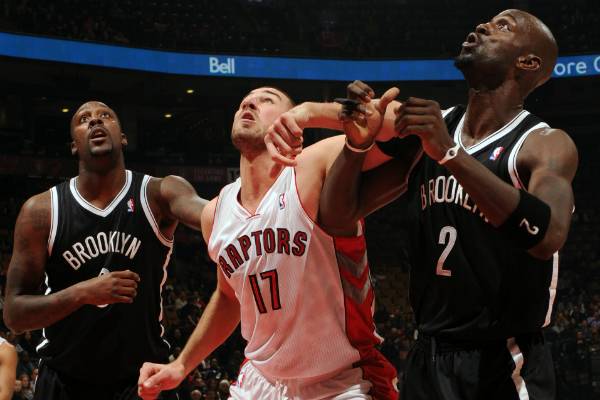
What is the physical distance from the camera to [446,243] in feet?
10.9

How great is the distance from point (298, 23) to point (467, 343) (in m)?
22.7

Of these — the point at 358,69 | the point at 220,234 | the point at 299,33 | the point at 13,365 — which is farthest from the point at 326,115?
the point at 299,33

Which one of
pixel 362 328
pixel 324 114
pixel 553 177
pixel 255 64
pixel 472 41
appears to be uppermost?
pixel 255 64

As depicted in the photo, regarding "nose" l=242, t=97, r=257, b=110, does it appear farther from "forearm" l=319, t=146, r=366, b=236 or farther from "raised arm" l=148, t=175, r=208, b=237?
"raised arm" l=148, t=175, r=208, b=237

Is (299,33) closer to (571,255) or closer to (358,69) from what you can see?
(358,69)

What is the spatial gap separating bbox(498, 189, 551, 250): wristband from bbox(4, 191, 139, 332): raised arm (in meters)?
2.15

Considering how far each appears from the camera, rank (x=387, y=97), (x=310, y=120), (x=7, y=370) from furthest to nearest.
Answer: (x=7, y=370) → (x=310, y=120) → (x=387, y=97)

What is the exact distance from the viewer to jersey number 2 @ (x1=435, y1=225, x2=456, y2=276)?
3312 millimetres

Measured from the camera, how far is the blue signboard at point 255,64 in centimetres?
1988

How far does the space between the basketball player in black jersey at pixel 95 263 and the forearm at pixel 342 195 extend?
1331 millimetres

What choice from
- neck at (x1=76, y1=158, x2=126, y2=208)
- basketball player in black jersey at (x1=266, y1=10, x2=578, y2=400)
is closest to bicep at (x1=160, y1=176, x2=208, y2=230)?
neck at (x1=76, y1=158, x2=126, y2=208)

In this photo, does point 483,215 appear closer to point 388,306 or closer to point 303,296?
point 303,296

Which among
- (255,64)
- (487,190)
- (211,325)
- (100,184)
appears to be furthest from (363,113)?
(255,64)

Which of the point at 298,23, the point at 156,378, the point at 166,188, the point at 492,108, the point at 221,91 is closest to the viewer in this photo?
the point at 492,108
